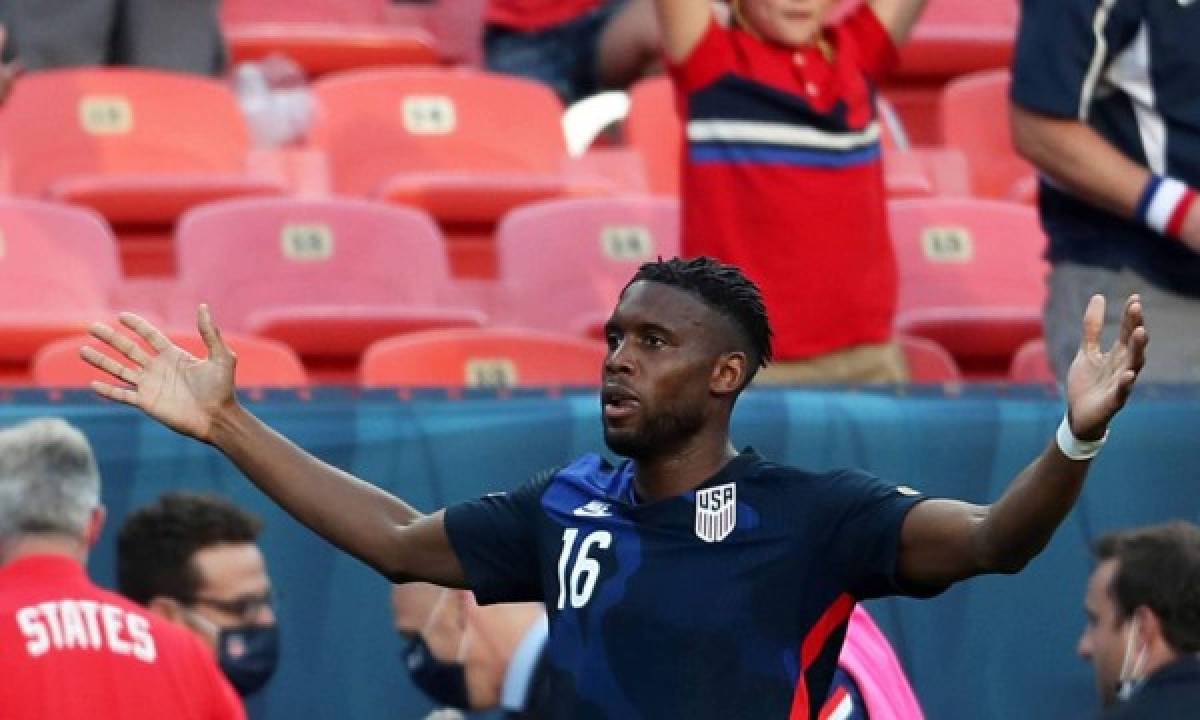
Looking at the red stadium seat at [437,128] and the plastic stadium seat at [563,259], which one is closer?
the plastic stadium seat at [563,259]

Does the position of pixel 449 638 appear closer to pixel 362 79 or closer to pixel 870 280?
pixel 870 280

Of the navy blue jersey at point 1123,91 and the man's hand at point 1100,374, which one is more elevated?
the man's hand at point 1100,374

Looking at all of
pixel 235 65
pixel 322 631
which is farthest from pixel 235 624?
pixel 235 65

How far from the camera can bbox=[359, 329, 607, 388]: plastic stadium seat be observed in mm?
6078

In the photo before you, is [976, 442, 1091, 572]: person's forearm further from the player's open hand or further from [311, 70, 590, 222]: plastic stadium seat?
[311, 70, 590, 222]: plastic stadium seat

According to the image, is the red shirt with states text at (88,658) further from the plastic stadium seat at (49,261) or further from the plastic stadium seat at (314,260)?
the plastic stadium seat at (49,261)

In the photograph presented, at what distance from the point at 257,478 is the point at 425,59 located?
5.62 m

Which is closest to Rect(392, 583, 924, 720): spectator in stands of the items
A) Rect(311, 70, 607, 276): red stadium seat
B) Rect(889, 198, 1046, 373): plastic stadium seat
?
Rect(889, 198, 1046, 373): plastic stadium seat

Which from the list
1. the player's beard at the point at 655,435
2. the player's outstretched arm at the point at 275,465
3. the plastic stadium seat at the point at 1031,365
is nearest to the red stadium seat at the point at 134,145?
the plastic stadium seat at the point at 1031,365

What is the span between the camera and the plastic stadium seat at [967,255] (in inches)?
298

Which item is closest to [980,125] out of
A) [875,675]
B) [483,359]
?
[483,359]

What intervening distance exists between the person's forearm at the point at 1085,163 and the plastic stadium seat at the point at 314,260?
191cm

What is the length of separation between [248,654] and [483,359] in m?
1.50

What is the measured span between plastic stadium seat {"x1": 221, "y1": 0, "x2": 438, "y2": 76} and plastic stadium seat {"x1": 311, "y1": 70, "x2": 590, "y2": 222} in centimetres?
77
